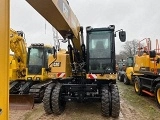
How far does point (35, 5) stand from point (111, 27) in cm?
446

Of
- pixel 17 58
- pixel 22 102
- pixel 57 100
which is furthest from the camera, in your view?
pixel 17 58

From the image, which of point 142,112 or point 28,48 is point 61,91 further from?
point 28,48

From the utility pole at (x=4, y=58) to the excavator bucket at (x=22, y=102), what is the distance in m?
6.85

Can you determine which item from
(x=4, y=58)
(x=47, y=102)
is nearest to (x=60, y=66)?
(x=47, y=102)

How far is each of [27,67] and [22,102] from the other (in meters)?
2.33

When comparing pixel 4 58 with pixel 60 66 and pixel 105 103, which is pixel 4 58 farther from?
pixel 60 66

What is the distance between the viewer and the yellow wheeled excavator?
9341mm

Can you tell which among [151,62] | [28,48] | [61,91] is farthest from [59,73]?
[151,62]

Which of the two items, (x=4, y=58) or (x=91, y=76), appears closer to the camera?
(x=4, y=58)

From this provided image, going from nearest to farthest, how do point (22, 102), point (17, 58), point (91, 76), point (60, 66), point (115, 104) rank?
point (115, 104) < point (91, 76) < point (60, 66) < point (22, 102) < point (17, 58)

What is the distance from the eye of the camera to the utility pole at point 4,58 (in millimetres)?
1740

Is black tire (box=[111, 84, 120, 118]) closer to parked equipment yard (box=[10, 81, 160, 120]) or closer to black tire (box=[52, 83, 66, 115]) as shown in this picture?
parked equipment yard (box=[10, 81, 160, 120])

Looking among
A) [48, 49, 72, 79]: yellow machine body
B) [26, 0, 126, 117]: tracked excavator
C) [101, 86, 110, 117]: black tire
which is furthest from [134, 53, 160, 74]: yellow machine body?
[48, 49, 72, 79]: yellow machine body

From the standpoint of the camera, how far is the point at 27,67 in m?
10.5
